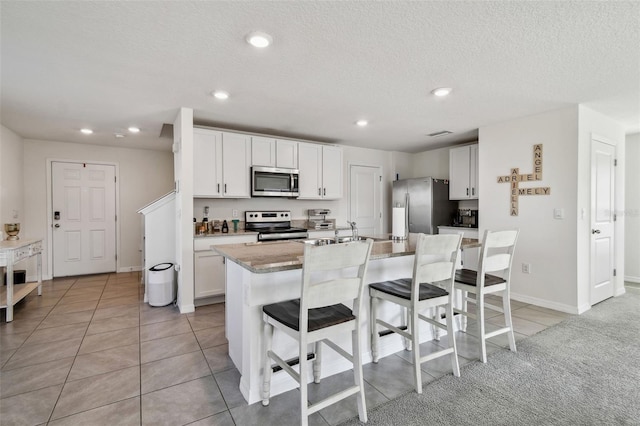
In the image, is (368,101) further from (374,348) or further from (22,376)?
(22,376)

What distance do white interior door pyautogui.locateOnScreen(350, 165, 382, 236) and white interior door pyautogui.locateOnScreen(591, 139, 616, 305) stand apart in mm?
3151

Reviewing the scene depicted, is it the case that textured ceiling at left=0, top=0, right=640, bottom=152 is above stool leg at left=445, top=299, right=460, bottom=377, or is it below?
above

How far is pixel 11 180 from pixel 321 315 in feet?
17.1

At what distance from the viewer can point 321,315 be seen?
1767mm

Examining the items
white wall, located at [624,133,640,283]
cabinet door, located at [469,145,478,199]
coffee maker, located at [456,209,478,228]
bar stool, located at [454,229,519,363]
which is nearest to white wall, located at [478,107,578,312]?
cabinet door, located at [469,145,478,199]

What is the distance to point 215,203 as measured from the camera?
14.8 ft

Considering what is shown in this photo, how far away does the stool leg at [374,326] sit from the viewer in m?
2.30

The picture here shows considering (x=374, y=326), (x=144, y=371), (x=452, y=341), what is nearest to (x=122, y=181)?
(x=144, y=371)

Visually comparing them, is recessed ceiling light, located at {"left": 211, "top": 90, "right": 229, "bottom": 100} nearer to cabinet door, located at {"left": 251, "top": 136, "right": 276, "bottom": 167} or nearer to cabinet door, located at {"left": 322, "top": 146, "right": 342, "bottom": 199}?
cabinet door, located at {"left": 251, "top": 136, "right": 276, "bottom": 167}

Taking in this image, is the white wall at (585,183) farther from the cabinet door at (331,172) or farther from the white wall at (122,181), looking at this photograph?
the white wall at (122,181)

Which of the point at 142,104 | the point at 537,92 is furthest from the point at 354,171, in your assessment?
the point at 142,104

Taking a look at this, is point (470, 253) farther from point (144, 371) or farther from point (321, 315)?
point (144, 371)

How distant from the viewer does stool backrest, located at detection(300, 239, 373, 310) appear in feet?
5.07

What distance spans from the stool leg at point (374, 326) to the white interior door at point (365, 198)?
3432mm
